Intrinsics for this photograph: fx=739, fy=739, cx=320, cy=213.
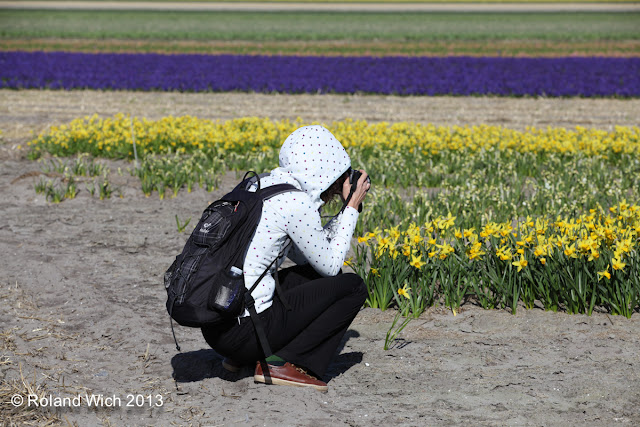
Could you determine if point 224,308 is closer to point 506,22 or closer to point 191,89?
point 191,89

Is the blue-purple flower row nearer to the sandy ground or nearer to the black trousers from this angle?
the sandy ground

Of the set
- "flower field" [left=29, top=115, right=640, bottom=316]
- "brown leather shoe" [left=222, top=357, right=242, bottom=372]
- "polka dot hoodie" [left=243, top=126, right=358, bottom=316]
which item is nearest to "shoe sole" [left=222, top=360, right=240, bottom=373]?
"brown leather shoe" [left=222, top=357, right=242, bottom=372]

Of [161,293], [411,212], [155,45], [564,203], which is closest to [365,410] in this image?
[161,293]

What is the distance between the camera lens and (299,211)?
→ 11.9 ft

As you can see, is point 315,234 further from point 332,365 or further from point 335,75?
point 335,75

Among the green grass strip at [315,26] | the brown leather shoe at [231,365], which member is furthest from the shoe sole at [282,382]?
the green grass strip at [315,26]

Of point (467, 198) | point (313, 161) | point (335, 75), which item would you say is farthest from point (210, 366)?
point (335, 75)

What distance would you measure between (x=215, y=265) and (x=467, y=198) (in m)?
4.22

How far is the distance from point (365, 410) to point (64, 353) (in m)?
1.91

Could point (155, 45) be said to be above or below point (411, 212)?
below

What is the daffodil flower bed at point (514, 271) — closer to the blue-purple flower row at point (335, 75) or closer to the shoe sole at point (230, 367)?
the shoe sole at point (230, 367)

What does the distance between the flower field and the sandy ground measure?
22 centimetres

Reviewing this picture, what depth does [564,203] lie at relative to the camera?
7391 millimetres

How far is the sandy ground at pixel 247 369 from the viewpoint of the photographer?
377cm
